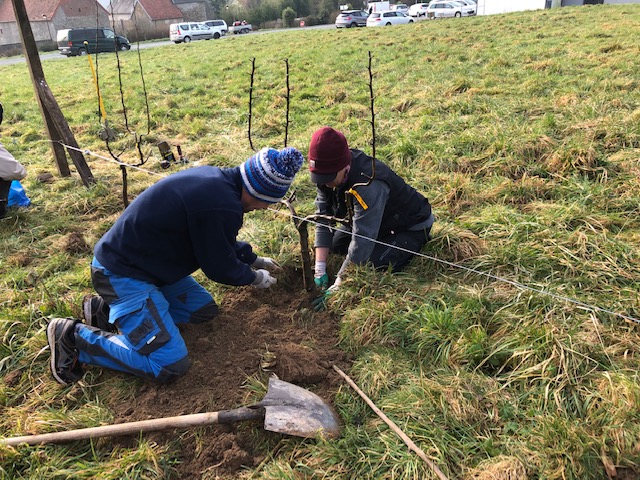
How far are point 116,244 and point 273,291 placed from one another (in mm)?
1244

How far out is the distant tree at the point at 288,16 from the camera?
4300cm

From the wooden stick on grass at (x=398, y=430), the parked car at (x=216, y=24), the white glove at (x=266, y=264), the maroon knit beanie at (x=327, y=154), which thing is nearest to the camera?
the wooden stick on grass at (x=398, y=430)

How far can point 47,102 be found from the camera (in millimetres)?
5184

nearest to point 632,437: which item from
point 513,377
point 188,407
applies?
point 513,377

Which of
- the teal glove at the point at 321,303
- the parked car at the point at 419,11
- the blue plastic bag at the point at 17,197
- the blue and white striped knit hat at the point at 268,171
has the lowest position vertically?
the teal glove at the point at 321,303

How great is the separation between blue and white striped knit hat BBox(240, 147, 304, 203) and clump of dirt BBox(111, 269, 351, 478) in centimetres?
95

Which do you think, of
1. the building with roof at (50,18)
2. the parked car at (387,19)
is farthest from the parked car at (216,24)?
the building with roof at (50,18)

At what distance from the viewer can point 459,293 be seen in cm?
313

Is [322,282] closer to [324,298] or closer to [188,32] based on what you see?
[324,298]

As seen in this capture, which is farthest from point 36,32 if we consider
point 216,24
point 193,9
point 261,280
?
point 261,280

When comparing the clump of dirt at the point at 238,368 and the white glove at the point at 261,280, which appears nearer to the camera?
the clump of dirt at the point at 238,368

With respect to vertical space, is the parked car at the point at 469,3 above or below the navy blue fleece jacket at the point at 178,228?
above

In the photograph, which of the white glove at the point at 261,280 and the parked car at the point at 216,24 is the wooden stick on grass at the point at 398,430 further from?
the parked car at the point at 216,24

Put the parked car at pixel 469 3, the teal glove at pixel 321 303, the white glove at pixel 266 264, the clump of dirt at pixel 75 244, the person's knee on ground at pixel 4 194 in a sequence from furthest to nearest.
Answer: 1. the parked car at pixel 469 3
2. the person's knee on ground at pixel 4 194
3. the clump of dirt at pixel 75 244
4. the white glove at pixel 266 264
5. the teal glove at pixel 321 303
